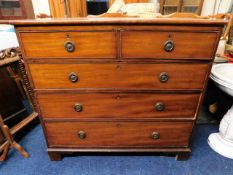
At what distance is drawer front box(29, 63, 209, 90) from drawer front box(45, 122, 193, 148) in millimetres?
292

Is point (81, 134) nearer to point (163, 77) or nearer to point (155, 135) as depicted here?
point (155, 135)

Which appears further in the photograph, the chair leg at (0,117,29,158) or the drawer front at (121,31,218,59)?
the chair leg at (0,117,29,158)

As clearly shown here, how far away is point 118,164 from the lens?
1.28m

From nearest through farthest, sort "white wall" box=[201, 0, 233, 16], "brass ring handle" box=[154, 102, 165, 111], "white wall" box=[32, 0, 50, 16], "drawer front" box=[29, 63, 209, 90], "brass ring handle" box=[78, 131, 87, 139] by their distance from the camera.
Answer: "drawer front" box=[29, 63, 209, 90] < "brass ring handle" box=[154, 102, 165, 111] < "brass ring handle" box=[78, 131, 87, 139] < "white wall" box=[201, 0, 233, 16] < "white wall" box=[32, 0, 50, 16]

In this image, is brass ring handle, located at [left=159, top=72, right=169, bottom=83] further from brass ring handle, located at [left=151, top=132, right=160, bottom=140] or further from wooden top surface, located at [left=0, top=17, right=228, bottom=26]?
brass ring handle, located at [left=151, top=132, right=160, bottom=140]

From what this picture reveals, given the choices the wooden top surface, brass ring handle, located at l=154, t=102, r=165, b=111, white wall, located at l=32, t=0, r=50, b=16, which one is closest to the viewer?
the wooden top surface

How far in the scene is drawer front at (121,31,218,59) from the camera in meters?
0.89

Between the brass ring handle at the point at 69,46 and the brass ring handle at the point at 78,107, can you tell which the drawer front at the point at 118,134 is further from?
the brass ring handle at the point at 69,46

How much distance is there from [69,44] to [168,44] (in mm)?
532

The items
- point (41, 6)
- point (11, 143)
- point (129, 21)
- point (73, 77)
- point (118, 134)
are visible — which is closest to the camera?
Answer: point (129, 21)

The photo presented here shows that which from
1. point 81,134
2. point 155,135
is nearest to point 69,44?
point 81,134

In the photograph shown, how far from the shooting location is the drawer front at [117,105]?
3.50ft

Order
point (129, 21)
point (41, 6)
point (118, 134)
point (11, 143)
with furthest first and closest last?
point (41, 6) < point (11, 143) < point (118, 134) < point (129, 21)

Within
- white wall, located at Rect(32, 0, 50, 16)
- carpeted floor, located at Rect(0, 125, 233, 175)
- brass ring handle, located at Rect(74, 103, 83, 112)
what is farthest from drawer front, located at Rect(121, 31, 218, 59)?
white wall, located at Rect(32, 0, 50, 16)
